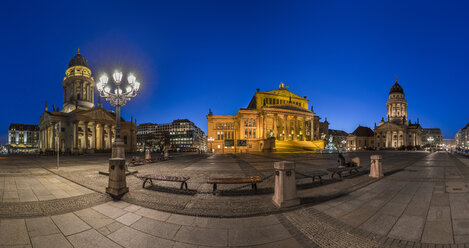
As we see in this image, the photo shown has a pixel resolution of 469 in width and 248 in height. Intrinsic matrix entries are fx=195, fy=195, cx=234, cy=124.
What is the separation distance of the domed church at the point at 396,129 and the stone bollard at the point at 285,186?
12060cm

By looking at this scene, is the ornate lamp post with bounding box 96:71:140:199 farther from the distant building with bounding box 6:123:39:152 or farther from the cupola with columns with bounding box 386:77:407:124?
the cupola with columns with bounding box 386:77:407:124

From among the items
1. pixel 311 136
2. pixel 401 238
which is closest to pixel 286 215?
pixel 401 238

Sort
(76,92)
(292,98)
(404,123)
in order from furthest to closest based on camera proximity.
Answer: (404,123)
(292,98)
(76,92)

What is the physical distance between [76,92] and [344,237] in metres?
81.8

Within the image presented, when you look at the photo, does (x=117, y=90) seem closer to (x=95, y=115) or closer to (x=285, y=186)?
(x=285, y=186)

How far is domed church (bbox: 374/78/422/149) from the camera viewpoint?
98.8 meters

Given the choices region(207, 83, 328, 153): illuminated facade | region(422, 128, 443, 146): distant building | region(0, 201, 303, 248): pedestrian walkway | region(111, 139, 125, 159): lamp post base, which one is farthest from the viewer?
region(422, 128, 443, 146): distant building

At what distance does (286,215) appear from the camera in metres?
5.35

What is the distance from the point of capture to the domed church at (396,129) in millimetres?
98750

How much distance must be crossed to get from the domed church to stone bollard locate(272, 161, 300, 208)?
121 meters

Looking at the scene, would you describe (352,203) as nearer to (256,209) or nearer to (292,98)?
(256,209)

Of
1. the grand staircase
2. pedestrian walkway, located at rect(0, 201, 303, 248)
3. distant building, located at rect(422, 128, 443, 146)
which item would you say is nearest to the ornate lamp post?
pedestrian walkway, located at rect(0, 201, 303, 248)

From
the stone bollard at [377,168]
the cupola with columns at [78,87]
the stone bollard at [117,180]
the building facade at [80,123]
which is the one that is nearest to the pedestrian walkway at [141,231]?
the stone bollard at [117,180]

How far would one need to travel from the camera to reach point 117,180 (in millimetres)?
7570
